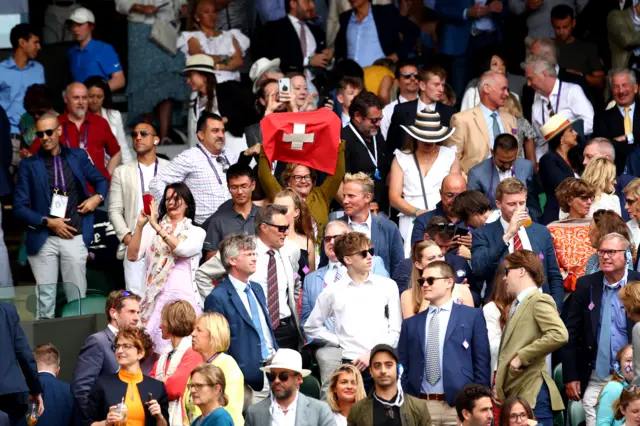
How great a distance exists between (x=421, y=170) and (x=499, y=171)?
0.71m

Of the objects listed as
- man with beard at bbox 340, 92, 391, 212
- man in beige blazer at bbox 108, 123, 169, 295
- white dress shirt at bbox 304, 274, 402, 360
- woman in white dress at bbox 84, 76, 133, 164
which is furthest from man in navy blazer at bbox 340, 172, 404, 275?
woman in white dress at bbox 84, 76, 133, 164

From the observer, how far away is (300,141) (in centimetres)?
1462

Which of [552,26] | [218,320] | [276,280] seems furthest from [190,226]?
[552,26]

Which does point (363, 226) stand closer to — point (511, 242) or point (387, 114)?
point (511, 242)

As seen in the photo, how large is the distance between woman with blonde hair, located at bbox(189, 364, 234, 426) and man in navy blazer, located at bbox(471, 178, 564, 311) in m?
2.77

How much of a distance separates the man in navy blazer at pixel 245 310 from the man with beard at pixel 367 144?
121 inches

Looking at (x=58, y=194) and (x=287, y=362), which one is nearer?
(x=287, y=362)

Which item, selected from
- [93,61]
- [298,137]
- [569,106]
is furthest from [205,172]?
[569,106]

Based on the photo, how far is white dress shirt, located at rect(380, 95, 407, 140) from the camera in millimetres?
16656

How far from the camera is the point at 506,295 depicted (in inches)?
485

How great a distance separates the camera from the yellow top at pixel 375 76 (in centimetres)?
1778

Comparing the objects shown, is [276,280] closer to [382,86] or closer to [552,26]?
[382,86]

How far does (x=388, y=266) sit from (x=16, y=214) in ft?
11.5

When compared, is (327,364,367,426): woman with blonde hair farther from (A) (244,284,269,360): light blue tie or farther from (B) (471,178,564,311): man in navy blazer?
(B) (471,178,564,311): man in navy blazer
